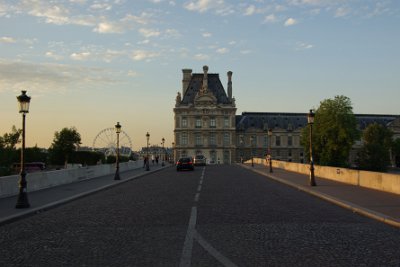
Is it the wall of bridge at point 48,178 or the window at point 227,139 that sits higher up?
the window at point 227,139

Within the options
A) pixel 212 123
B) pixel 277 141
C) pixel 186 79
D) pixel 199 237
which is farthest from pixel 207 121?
pixel 199 237

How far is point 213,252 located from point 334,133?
261ft

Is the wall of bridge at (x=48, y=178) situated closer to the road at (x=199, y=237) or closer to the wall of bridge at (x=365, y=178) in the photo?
the road at (x=199, y=237)

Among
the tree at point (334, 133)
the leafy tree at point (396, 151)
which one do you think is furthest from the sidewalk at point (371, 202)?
the leafy tree at point (396, 151)

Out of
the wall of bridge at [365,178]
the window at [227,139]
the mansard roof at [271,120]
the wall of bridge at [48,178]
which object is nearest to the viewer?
the wall of bridge at [48,178]

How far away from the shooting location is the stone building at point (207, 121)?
127 m

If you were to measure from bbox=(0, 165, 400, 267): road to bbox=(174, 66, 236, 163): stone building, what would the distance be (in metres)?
111

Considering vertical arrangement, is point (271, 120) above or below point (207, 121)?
above

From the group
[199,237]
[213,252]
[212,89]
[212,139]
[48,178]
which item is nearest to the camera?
[213,252]

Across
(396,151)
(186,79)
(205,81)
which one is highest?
(186,79)

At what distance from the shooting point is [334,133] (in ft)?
277

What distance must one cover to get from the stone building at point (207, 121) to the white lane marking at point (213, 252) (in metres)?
117

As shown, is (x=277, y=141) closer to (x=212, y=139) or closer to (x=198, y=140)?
(x=212, y=139)

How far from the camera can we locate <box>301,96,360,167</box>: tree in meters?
83.9
